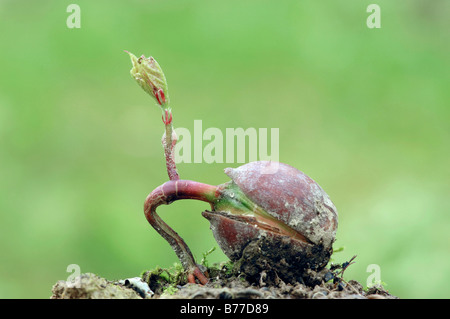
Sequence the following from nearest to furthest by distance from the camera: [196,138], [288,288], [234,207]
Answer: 1. [288,288]
2. [234,207]
3. [196,138]

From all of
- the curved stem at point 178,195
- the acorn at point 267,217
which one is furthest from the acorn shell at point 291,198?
the curved stem at point 178,195

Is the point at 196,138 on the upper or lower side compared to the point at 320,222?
upper

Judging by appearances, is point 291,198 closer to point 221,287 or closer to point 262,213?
point 262,213

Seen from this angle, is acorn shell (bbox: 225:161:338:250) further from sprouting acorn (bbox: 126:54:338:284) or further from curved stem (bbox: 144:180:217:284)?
curved stem (bbox: 144:180:217:284)

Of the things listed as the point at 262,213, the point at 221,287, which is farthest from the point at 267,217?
the point at 221,287

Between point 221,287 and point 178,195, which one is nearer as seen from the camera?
point 221,287

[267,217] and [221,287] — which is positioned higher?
[267,217]

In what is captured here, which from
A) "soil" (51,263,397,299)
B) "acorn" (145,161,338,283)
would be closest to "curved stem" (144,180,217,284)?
"acorn" (145,161,338,283)
